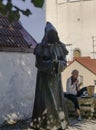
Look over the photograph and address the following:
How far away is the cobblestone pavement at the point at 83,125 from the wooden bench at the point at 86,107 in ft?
1.62

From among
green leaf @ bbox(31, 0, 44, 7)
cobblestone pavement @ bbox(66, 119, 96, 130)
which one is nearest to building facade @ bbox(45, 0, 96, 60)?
cobblestone pavement @ bbox(66, 119, 96, 130)

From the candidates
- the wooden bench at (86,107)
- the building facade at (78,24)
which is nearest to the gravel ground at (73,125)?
the wooden bench at (86,107)

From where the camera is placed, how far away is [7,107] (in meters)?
11.6

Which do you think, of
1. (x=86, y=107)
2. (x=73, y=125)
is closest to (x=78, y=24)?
(x=86, y=107)

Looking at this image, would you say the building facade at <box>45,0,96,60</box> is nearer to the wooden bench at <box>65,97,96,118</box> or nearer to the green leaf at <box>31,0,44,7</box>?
the wooden bench at <box>65,97,96,118</box>

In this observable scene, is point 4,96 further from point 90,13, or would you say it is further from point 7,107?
point 90,13

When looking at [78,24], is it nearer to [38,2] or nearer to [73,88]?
[73,88]

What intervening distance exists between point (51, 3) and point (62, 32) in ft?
14.0

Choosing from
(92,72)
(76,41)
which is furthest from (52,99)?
(76,41)

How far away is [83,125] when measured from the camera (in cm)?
1109

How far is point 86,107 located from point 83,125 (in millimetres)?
1744

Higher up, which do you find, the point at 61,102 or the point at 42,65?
the point at 42,65

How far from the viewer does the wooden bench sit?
1275cm

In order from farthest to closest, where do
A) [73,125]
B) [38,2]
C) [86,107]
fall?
[86,107]
[73,125]
[38,2]
